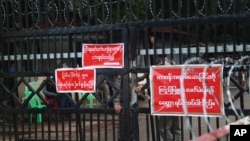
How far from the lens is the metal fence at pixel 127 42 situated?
5.14m

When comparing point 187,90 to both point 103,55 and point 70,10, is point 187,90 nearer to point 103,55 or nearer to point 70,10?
point 103,55

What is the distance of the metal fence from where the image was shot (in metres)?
5.14

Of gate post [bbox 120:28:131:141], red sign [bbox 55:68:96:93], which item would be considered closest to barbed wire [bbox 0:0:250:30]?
gate post [bbox 120:28:131:141]

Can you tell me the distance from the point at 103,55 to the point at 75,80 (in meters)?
0.54

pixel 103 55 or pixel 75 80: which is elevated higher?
pixel 103 55

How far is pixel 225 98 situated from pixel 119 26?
61.8 inches

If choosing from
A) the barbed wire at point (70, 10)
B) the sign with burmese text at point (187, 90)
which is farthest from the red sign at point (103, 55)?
the sign with burmese text at point (187, 90)

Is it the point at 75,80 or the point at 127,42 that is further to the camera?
the point at 75,80

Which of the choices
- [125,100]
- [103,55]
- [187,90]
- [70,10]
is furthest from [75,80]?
[187,90]

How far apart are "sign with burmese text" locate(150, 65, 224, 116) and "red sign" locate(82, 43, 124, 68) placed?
0.50 metres

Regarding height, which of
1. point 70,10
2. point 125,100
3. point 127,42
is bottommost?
point 125,100

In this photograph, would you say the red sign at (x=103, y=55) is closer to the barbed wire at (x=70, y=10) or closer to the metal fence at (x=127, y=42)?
the metal fence at (x=127, y=42)

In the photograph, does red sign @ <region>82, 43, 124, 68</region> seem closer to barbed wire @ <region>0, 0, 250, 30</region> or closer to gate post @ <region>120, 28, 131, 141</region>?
gate post @ <region>120, 28, 131, 141</region>

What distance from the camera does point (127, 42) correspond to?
571 centimetres
